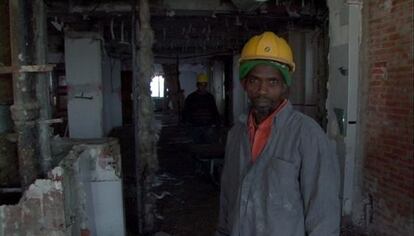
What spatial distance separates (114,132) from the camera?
12.6 m

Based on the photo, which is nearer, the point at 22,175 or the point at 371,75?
the point at 22,175

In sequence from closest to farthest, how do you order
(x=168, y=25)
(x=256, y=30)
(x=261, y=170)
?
1. (x=261, y=170)
2. (x=168, y=25)
3. (x=256, y=30)

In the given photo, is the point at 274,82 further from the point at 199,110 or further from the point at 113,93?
the point at 113,93

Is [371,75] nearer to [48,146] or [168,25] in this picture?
[48,146]

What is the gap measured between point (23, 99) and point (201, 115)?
5.23 meters

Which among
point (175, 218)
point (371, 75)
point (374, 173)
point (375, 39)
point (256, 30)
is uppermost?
point (256, 30)

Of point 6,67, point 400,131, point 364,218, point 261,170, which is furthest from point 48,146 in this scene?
point 364,218

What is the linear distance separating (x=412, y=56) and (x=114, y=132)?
33.4 feet

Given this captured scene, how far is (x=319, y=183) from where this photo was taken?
1.67 m

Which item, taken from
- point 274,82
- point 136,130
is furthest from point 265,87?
point 136,130

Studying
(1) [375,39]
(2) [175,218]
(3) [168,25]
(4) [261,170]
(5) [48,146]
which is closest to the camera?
(4) [261,170]

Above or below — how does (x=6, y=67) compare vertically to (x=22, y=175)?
above

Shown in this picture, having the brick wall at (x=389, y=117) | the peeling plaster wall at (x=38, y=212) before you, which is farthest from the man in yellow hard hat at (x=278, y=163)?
the brick wall at (x=389, y=117)

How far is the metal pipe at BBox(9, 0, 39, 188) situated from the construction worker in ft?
16.7
